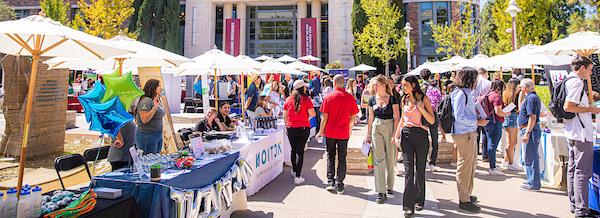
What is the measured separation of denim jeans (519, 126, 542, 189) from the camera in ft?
19.1

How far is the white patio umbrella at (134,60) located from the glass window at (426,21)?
31.7 meters

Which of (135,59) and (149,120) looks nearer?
(149,120)

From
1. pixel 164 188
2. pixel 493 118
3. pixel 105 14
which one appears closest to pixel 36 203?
pixel 164 188

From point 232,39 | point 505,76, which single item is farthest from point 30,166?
point 232,39

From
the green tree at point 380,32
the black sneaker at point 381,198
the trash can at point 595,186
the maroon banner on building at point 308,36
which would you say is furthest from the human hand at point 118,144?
the maroon banner on building at point 308,36

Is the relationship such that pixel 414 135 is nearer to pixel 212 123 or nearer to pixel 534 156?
pixel 534 156

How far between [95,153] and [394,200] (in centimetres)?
427

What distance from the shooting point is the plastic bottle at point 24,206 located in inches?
93.5

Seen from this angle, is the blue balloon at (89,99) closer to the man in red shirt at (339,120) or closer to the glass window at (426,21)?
the man in red shirt at (339,120)

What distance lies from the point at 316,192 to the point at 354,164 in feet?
5.11

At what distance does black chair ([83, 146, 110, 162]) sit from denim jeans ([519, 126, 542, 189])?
6480mm

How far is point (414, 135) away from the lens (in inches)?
182

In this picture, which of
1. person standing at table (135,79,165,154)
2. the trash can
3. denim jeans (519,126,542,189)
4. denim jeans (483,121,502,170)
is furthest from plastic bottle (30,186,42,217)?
denim jeans (483,121,502,170)

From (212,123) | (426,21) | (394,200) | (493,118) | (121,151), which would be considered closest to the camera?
(121,151)
